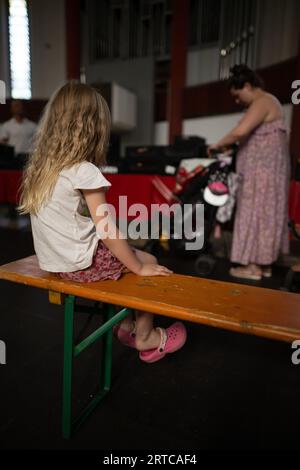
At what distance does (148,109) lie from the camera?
4.91m

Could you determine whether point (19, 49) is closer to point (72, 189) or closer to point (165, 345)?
point (72, 189)

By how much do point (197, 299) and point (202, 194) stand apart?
4.44 feet

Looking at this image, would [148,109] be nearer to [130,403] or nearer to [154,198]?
[154,198]

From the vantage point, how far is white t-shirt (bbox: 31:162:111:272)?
2.81 feet

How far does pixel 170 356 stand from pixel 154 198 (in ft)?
5.82

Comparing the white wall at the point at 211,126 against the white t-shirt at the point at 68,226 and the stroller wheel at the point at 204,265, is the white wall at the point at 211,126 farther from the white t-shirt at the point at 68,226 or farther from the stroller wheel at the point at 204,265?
the white t-shirt at the point at 68,226

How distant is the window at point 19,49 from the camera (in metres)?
5.36

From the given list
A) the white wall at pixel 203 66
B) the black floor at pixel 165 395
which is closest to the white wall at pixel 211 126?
the white wall at pixel 203 66

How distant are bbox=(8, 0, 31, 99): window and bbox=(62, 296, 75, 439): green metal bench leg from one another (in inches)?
219

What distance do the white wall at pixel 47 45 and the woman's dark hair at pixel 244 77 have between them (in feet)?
13.3

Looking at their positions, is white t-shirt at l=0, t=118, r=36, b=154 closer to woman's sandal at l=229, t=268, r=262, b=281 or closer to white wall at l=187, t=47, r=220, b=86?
white wall at l=187, t=47, r=220, b=86

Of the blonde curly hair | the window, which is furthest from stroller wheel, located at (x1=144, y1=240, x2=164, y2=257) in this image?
the window

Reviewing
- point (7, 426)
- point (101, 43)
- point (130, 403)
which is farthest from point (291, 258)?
point (101, 43)

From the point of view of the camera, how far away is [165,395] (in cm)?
104
